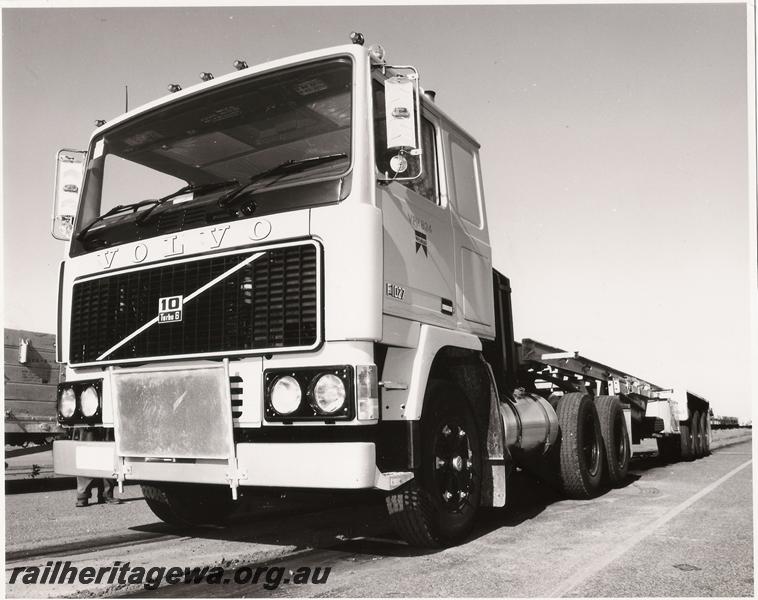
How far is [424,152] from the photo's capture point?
479 cm

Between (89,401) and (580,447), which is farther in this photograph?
(580,447)

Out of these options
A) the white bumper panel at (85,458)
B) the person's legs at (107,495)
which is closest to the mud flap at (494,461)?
the white bumper panel at (85,458)

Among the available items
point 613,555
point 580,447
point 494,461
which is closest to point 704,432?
point 580,447

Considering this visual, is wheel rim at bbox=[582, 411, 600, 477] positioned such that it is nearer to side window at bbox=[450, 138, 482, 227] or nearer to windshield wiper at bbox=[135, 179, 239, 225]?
side window at bbox=[450, 138, 482, 227]

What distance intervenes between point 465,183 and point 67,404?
3.11m

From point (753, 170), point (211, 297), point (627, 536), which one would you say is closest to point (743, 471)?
point (627, 536)

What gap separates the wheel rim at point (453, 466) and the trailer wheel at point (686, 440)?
8.87 meters

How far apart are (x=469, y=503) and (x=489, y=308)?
1531 millimetres

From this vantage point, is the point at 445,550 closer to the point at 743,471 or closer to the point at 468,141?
the point at 468,141

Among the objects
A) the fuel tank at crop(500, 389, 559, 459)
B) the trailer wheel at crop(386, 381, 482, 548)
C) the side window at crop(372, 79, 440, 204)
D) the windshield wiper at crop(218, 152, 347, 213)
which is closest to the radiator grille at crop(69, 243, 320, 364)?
the windshield wiper at crop(218, 152, 347, 213)

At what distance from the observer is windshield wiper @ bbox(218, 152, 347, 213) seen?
411 centimetres

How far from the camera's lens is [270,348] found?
382 cm

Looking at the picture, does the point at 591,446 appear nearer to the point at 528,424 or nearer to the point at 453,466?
the point at 528,424

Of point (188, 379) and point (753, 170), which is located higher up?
point (753, 170)
